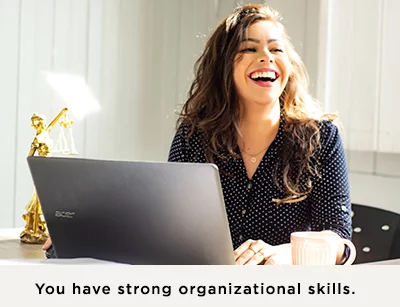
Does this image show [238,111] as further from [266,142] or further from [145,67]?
[145,67]

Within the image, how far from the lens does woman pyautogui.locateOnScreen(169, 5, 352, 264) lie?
161cm

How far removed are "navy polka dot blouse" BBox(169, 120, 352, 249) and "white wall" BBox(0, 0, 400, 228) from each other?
37.6 inches

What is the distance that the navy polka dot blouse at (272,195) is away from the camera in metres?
1.60

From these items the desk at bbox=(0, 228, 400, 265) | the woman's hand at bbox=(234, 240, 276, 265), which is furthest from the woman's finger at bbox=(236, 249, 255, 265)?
the desk at bbox=(0, 228, 400, 265)

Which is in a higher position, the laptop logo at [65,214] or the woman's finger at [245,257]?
the laptop logo at [65,214]

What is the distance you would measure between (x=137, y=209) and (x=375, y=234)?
→ 78cm

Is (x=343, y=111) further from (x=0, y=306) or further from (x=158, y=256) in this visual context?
(x=0, y=306)

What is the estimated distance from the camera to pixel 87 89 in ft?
11.0

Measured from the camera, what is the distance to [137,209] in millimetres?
956

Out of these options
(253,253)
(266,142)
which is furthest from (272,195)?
(253,253)

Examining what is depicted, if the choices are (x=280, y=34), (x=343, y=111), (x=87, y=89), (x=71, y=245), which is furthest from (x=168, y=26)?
(x=71, y=245)

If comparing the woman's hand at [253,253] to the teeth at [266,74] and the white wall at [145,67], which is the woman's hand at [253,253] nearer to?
the teeth at [266,74]

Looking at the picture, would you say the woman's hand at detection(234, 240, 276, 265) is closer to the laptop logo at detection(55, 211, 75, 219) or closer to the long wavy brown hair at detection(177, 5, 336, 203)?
the laptop logo at detection(55, 211, 75, 219)

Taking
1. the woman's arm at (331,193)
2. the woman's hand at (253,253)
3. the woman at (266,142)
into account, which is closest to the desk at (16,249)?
the woman at (266,142)
